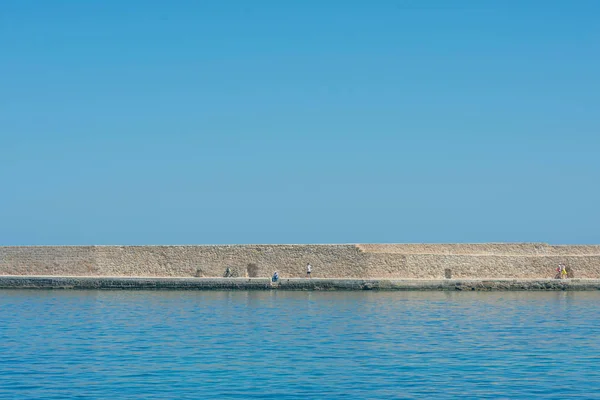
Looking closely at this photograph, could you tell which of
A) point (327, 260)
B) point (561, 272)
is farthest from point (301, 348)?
point (561, 272)

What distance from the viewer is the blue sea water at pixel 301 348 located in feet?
38.1

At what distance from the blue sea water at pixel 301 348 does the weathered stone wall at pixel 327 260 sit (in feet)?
10.5

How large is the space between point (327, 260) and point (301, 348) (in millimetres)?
11733

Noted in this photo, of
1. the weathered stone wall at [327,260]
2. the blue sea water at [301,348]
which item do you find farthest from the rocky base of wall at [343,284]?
the blue sea water at [301,348]

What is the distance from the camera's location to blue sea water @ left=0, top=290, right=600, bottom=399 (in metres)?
11.6

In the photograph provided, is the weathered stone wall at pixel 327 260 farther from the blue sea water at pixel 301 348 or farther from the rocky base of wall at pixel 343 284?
the blue sea water at pixel 301 348

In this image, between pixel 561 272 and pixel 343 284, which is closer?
pixel 343 284

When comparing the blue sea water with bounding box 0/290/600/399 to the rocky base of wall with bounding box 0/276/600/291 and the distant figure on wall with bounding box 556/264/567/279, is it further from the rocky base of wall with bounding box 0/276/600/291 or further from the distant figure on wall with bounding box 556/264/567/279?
the distant figure on wall with bounding box 556/264/567/279

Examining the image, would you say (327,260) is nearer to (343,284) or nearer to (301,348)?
(343,284)

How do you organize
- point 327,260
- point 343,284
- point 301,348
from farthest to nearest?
point 327,260 → point 343,284 → point 301,348

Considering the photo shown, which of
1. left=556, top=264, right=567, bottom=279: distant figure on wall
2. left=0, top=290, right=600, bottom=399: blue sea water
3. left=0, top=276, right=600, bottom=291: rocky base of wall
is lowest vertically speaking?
left=0, top=290, right=600, bottom=399: blue sea water

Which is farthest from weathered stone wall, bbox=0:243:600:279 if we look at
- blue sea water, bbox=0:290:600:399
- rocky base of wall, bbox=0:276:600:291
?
blue sea water, bbox=0:290:600:399

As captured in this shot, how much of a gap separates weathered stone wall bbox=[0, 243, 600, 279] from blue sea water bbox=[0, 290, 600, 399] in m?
3.20

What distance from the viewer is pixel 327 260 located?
26391mm
